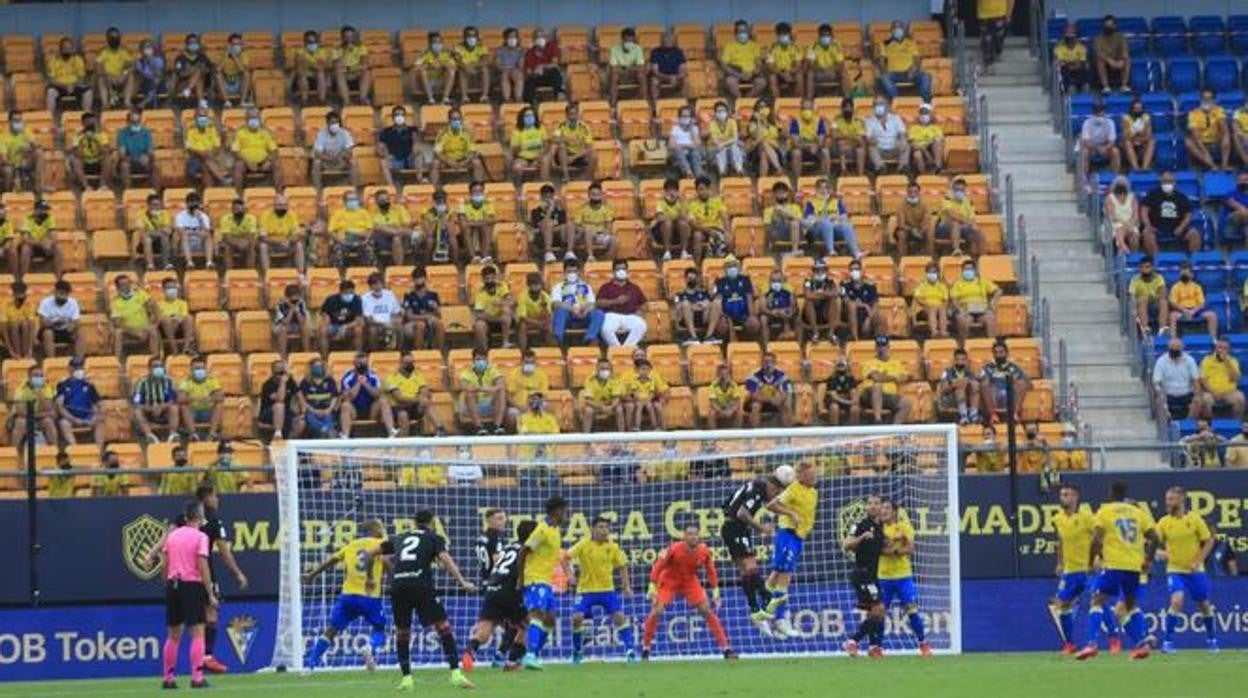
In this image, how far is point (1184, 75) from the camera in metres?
41.8

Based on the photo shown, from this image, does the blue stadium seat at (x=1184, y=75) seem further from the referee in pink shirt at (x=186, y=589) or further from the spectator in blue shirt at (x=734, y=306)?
the referee in pink shirt at (x=186, y=589)

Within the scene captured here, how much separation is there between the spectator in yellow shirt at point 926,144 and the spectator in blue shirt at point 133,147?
1010 centimetres

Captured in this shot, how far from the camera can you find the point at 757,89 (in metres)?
41.0

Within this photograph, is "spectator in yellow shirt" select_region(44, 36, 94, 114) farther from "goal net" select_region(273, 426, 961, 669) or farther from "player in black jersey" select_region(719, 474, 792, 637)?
"player in black jersey" select_region(719, 474, 792, 637)

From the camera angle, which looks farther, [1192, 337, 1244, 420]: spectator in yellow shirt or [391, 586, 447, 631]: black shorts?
[1192, 337, 1244, 420]: spectator in yellow shirt

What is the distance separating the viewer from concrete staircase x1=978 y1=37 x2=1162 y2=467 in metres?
36.8

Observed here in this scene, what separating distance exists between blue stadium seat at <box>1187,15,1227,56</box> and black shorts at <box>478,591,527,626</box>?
16914mm

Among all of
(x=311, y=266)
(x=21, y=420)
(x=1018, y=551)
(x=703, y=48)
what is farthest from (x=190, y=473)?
(x=703, y=48)

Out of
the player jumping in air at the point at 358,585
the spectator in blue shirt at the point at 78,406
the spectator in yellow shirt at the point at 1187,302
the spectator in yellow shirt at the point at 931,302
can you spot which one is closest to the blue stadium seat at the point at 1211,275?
the spectator in yellow shirt at the point at 1187,302

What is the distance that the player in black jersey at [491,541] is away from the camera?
30.6 metres

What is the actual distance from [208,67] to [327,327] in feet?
19.8

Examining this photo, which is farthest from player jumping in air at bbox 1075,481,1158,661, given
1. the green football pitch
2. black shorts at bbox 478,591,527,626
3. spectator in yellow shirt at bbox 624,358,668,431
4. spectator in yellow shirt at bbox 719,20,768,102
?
spectator in yellow shirt at bbox 719,20,768,102

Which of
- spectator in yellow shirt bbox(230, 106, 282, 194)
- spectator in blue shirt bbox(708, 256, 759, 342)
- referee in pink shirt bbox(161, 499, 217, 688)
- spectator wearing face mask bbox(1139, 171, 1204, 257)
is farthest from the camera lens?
spectator in yellow shirt bbox(230, 106, 282, 194)

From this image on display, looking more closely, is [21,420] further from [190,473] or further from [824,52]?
[824,52]
